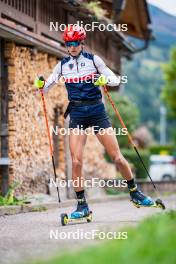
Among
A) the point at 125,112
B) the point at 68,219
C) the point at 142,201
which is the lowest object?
the point at 68,219

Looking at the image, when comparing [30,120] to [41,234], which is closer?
[41,234]

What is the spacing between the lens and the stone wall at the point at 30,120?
16453mm

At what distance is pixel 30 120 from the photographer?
17.7 meters

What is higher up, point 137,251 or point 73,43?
point 73,43

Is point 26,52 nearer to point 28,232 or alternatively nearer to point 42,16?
point 42,16

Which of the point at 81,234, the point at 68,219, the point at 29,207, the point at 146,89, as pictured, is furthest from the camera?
the point at 146,89

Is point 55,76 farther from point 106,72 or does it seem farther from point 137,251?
point 137,251

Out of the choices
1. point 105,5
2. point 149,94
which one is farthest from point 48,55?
point 149,94

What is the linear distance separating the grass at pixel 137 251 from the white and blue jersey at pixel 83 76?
445 centimetres

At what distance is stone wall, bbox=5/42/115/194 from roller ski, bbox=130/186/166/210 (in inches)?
215

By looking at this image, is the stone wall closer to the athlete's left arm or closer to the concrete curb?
the concrete curb

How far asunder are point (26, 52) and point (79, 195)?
6.83m

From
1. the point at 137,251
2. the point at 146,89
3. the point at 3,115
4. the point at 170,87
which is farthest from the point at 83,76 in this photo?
the point at 146,89

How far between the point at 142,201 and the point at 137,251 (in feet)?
18.3
